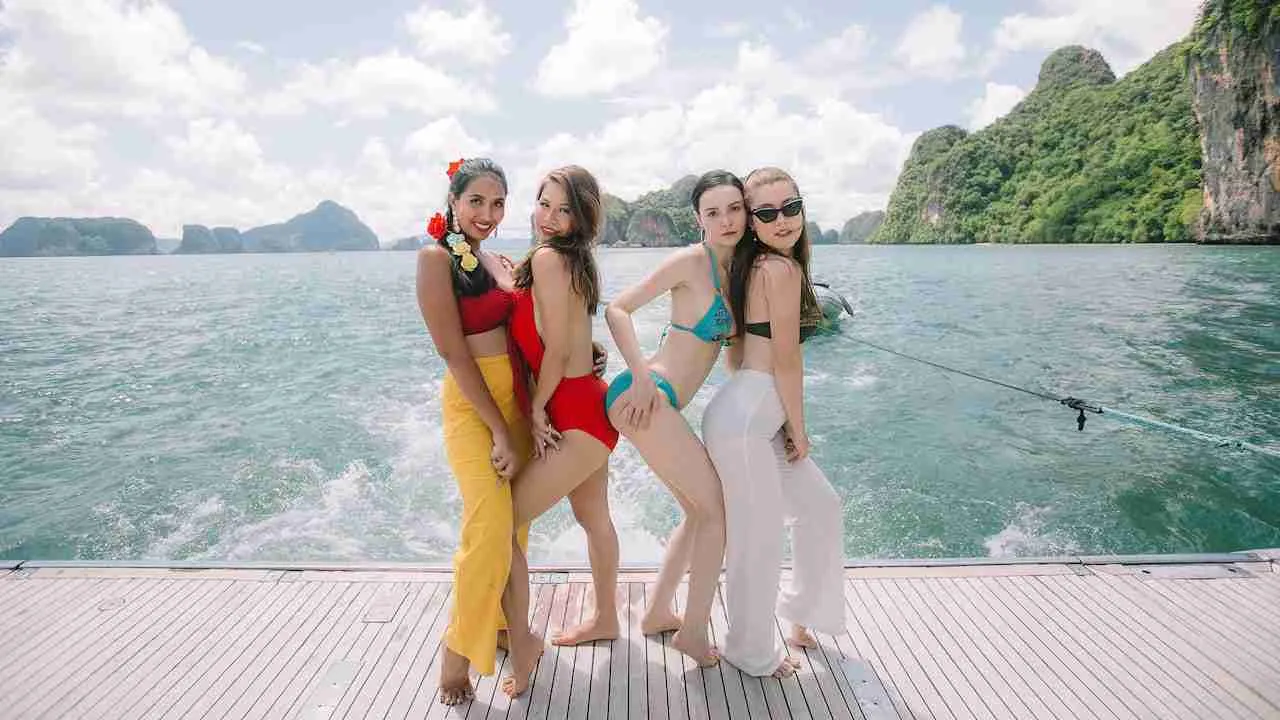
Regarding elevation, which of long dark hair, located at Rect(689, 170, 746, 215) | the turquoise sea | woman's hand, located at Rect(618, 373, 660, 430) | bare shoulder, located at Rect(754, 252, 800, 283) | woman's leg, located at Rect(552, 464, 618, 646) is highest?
long dark hair, located at Rect(689, 170, 746, 215)

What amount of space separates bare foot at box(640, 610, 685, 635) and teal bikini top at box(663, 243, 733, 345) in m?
1.27

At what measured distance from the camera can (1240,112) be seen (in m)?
39.3

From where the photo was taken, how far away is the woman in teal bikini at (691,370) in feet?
8.55

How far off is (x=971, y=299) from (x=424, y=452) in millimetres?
24313

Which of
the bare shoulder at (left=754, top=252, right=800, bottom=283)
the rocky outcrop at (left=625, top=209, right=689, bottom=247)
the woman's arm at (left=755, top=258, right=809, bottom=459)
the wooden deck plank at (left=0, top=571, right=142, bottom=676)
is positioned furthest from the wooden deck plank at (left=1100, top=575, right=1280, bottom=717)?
the rocky outcrop at (left=625, top=209, right=689, bottom=247)

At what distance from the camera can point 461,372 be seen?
2543mm

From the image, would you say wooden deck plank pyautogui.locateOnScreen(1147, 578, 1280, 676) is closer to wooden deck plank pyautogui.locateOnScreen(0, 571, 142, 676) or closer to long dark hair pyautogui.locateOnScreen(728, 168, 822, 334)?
long dark hair pyautogui.locateOnScreen(728, 168, 822, 334)

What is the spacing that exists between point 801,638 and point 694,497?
0.90 m

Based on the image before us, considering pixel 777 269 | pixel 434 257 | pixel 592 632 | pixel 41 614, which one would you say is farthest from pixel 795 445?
pixel 41 614

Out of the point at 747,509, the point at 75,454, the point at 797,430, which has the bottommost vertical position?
the point at 75,454

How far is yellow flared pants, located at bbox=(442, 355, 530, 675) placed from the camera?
2529mm

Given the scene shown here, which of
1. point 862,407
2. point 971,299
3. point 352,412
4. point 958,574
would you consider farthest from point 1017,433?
point 971,299

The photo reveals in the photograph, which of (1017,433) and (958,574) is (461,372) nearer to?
(958,574)

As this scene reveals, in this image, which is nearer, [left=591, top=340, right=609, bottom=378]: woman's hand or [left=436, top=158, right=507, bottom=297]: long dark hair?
[left=436, top=158, right=507, bottom=297]: long dark hair
